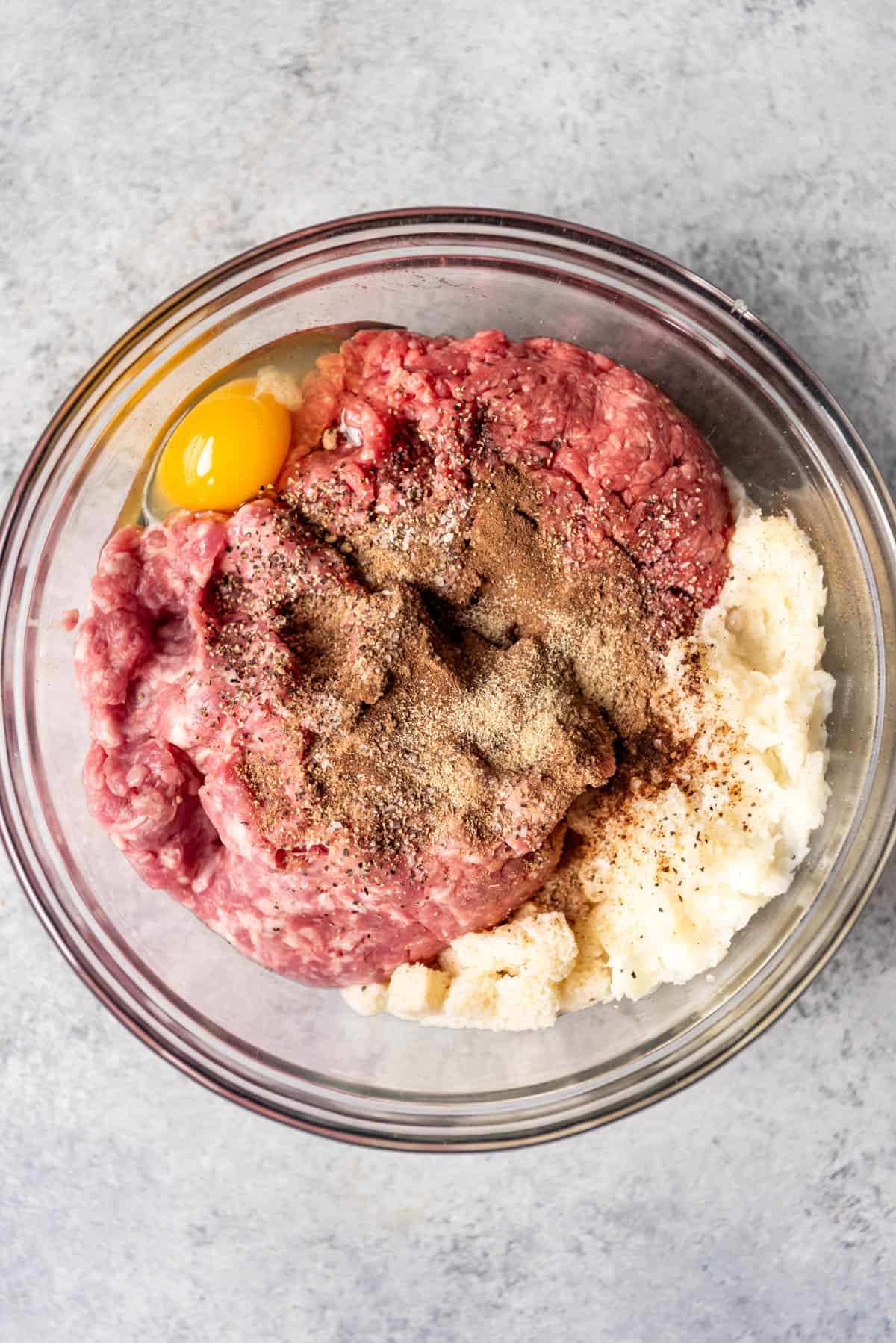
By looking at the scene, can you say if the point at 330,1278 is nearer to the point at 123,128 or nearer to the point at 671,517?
the point at 671,517

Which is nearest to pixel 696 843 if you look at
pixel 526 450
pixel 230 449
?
pixel 526 450

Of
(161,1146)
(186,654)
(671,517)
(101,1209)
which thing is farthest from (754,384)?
(101,1209)

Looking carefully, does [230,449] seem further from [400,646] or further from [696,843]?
[696,843]

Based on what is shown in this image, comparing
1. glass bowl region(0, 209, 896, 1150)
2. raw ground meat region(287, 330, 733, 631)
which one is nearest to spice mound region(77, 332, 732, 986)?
raw ground meat region(287, 330, 733, 631)

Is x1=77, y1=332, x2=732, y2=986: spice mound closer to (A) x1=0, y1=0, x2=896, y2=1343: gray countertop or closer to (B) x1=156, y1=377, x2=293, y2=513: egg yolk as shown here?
(B) x1=156, y1=377, x2=293, y2=513: egg yolk

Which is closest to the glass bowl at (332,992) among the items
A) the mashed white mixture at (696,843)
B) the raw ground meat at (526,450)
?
the mashed white mixture at (696,843)
